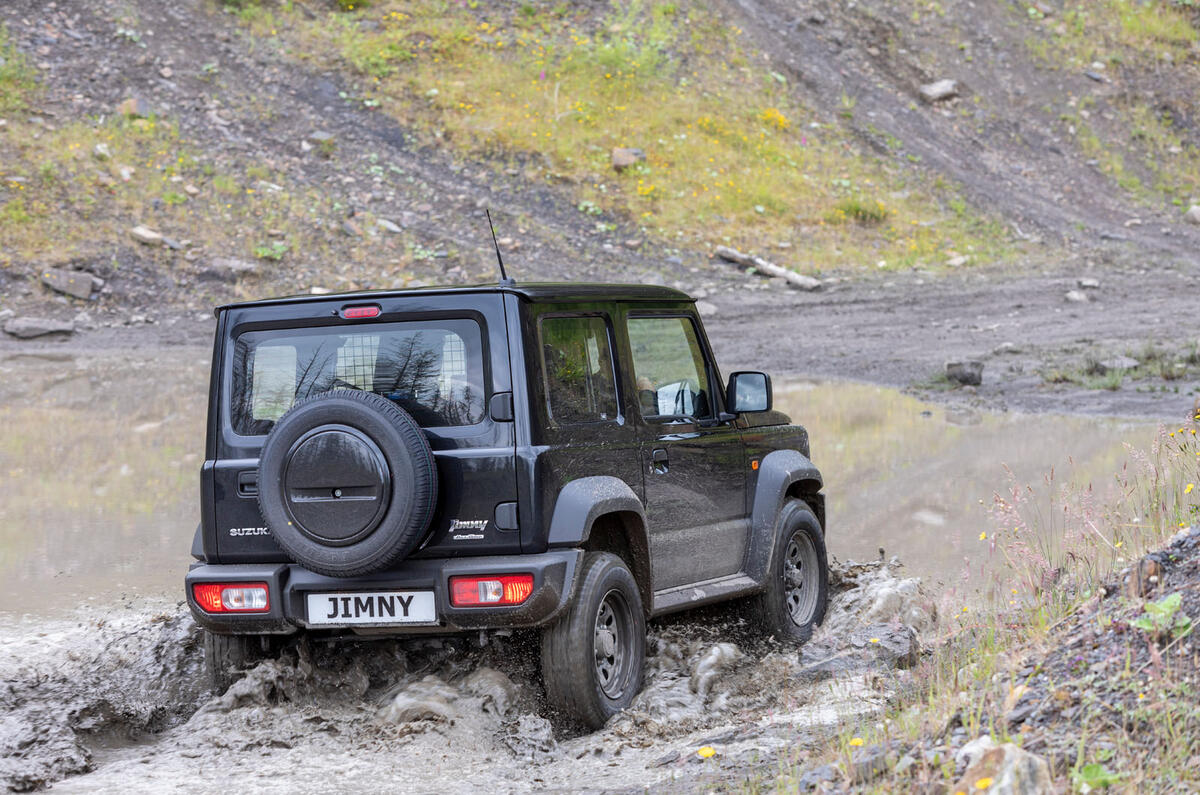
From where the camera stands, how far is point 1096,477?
10.3 metres

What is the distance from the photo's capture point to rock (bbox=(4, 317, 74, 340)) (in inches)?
813

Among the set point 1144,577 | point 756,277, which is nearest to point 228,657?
point 1144,577

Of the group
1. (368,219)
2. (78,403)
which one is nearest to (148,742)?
(78,403)

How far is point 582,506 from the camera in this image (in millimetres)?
4895

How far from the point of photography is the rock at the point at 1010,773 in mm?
3027

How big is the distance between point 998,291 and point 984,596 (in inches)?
741

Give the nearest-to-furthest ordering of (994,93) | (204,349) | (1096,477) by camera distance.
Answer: (1096,477) < (204,349) < (994,93)

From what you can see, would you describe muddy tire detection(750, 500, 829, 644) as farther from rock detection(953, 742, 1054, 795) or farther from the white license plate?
rock detection(953, 742, 1054, 795)

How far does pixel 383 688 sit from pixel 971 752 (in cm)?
277

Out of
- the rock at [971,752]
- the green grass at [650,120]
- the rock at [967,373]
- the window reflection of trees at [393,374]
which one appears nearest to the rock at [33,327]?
the green grass at [650,120]

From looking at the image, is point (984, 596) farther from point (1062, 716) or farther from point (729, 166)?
point (729, 166)

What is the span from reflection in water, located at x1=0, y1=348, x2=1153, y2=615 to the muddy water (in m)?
0.04

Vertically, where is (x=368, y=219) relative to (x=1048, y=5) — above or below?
below

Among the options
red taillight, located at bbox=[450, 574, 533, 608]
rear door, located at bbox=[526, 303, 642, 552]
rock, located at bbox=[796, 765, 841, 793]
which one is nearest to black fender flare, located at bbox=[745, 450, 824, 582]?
rear door, located at bbox=[526, 303, 642, 552]
